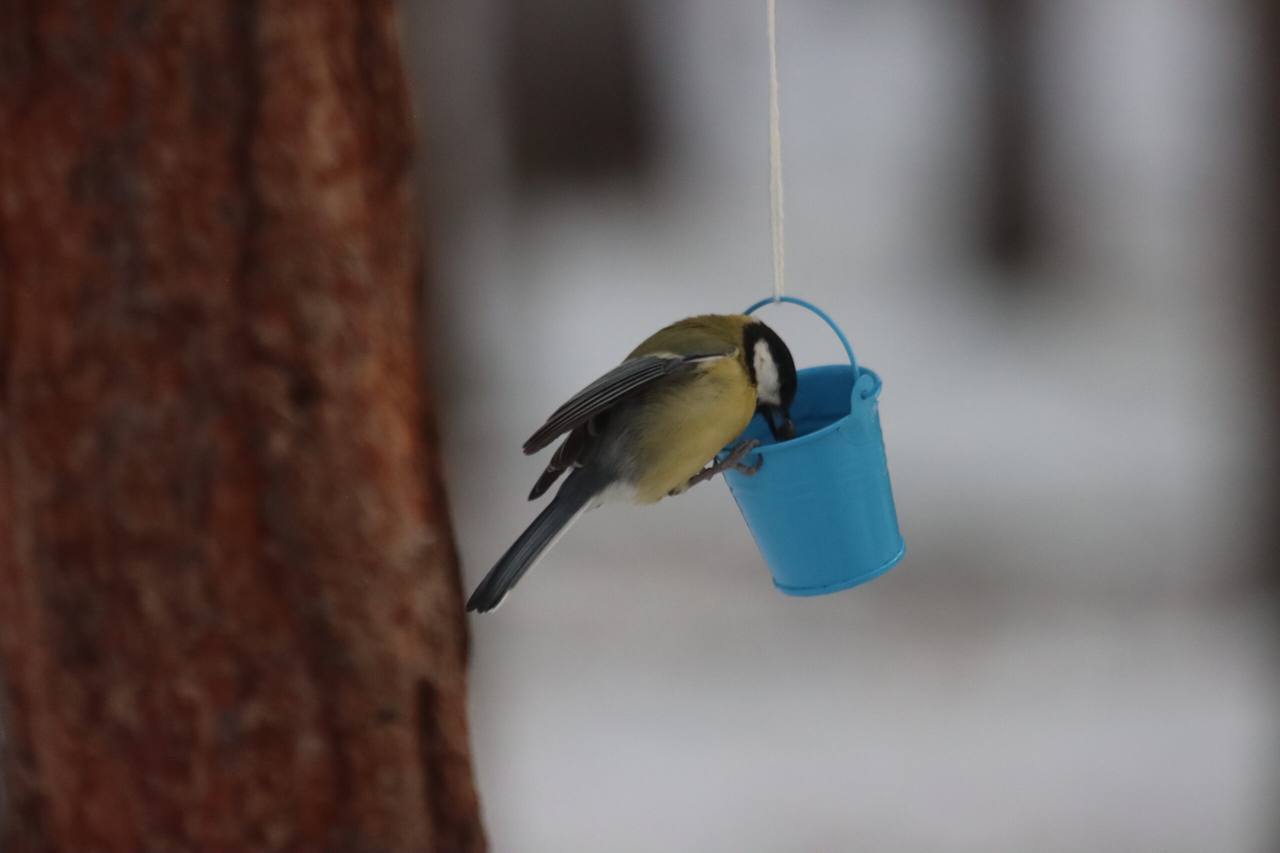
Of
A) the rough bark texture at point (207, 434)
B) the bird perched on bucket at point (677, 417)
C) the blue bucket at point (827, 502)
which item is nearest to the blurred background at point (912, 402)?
the bird perched on bucket at point (677, 417)

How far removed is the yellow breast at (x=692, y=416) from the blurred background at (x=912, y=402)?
0.91 metres

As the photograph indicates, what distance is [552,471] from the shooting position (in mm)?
1343

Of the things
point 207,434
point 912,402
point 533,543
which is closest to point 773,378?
point 533,543

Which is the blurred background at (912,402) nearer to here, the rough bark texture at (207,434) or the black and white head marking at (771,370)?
the black and white head marking at (771,370)

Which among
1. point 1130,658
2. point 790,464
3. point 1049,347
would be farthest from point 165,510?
point 1130,658

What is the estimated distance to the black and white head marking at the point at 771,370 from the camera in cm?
128

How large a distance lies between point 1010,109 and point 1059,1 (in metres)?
0.19

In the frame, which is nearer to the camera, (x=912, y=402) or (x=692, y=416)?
(x=692, y=416)

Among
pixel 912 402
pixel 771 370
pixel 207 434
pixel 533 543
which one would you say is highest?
pixel 207 434

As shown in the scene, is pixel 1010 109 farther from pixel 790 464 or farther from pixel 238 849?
pixel 238 849

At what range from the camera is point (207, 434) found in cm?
79

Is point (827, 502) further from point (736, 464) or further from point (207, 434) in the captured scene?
point (207, 434)

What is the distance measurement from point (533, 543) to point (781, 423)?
300mm

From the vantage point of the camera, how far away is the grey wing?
1.12m
